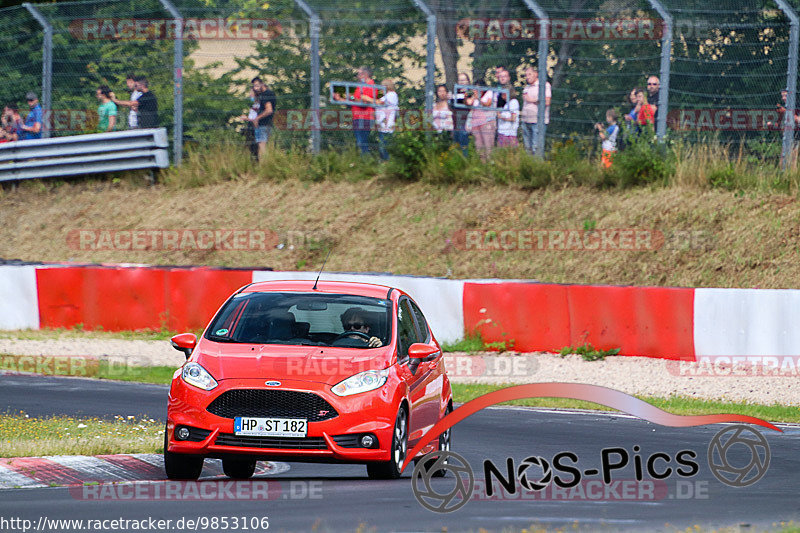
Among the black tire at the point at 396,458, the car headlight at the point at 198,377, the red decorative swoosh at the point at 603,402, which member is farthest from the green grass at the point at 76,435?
the red decorative swoosh at the point at 603,402

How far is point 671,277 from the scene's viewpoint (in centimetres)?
1852

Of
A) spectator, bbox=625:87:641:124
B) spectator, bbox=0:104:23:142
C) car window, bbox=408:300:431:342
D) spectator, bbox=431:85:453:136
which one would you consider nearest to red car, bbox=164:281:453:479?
car window, bbox=408:300:431:342

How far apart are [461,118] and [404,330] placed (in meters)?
13.3

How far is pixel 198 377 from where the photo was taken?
795 cm

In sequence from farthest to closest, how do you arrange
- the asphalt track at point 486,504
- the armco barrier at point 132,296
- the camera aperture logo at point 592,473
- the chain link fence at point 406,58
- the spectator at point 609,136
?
the spectator at point 609,136, the chain link fence at point 406,58, the armco barrier at point 132,296, the camera aperture logo at point 592,473, the asphalt track at point 486,504

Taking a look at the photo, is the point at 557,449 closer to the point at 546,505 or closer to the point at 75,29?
the point at 546,505

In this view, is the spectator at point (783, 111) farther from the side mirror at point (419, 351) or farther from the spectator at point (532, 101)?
the side mirror at point (419, 351)

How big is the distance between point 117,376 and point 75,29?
11118mm

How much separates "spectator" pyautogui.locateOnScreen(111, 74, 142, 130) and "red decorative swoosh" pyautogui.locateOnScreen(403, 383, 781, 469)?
13095 millimetres

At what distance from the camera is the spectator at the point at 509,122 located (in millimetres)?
20875

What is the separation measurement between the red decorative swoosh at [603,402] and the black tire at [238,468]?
2.40m

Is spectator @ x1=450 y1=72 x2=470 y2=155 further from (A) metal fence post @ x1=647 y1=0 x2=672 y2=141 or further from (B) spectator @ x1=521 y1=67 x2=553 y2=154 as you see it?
(A) metal fence post @ x1=647 y1=0 x2=672 y2=141

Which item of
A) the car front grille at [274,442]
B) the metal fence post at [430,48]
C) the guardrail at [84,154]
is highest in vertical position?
the metal fence post at [430,48]

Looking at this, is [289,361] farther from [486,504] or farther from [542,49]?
[542,49]
